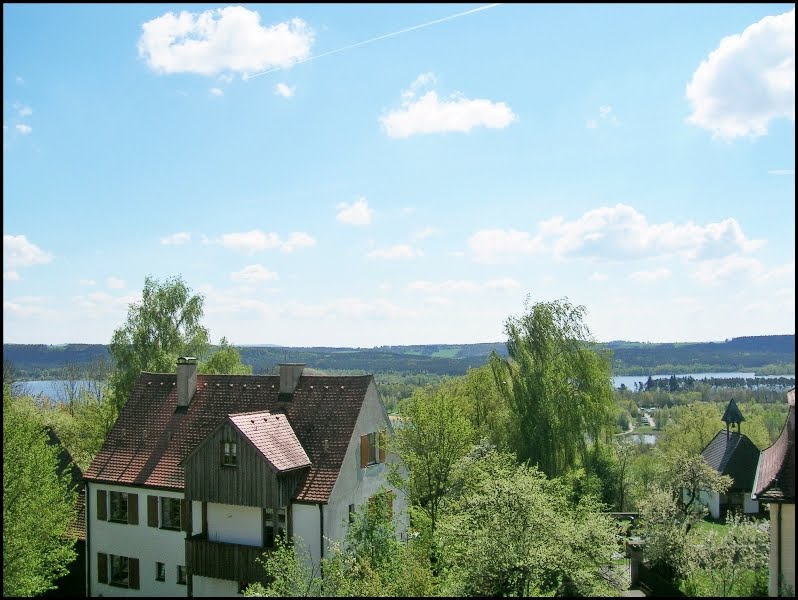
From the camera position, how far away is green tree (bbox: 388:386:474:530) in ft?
80.6

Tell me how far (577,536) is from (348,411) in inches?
394

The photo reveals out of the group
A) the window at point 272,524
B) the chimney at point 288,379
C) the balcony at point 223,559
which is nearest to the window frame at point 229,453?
the window at point 272,524

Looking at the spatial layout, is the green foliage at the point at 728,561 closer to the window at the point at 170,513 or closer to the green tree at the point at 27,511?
the window at the point at 170,513

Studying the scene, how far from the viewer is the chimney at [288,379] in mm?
27047

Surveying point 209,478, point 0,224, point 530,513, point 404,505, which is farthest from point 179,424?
point 0,224

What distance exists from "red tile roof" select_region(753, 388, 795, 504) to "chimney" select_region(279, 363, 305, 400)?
1670 cm

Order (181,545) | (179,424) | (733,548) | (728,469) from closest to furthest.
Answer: (733,548), (181,545), (179,424), (728,469)

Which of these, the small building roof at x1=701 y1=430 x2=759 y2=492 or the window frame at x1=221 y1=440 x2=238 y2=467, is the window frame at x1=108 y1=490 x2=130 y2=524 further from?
the small building roof at x1=701 y1=430 x2=759 y2=492

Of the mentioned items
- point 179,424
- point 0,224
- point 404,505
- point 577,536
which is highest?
point 0,224

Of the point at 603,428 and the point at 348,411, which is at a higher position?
the point at 348,411

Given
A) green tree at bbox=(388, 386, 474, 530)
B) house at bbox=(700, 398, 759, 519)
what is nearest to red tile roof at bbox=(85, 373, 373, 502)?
green tree at bbox=(388, 386, 474, 530)

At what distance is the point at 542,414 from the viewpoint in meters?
33.4

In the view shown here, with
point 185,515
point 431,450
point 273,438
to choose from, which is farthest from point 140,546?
point 431,450

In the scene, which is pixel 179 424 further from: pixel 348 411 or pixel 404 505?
pixel 404 505
